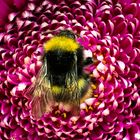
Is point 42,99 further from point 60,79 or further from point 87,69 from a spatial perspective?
point 87,69

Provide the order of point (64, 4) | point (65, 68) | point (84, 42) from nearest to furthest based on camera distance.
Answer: point (65, 68)
point (84, 42)
point (64, 4)

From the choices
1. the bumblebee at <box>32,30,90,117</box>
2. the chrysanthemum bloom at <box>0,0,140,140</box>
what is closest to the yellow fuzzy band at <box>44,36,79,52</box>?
the bumblebee at <box>32,30,90,117</box>

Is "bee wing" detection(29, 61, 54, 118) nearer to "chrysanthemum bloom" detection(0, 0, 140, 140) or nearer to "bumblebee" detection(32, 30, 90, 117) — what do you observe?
"bumblebee" detection(32, 30, 90, 117)

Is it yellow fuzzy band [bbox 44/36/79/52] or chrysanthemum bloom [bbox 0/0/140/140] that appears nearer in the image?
yellow fuzzy band [bbox 44/36/79/52]

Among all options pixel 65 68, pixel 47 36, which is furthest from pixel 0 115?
pixel 65 68

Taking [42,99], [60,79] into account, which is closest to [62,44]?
[60,79]

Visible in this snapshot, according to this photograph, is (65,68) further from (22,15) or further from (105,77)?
(22,15)
